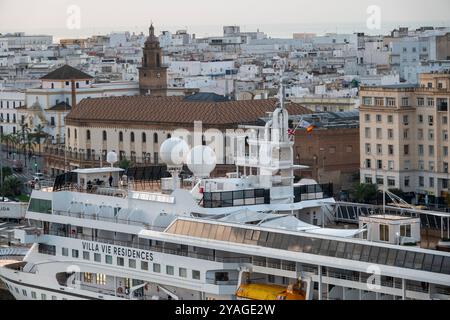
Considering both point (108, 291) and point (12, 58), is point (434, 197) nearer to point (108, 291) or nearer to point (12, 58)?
point (108, 291)

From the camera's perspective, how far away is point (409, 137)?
1227 inches

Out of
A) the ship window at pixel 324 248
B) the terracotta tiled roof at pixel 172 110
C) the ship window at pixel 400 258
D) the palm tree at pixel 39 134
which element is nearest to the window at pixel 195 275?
the ship window at pixel 324 248

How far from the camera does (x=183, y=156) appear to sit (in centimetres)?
1928

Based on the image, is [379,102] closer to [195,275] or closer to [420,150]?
[420,150]

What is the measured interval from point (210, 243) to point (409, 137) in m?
14.7

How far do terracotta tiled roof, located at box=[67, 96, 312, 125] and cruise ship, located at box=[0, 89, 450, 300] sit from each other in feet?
54.9

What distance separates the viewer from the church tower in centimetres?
4925

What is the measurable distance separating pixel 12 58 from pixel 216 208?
55331mm

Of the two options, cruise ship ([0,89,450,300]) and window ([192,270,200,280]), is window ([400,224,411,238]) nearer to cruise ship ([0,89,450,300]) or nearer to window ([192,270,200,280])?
cruise ship ([0,89,450,300])

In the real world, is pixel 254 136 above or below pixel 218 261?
above

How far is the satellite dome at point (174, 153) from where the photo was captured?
19.2 m

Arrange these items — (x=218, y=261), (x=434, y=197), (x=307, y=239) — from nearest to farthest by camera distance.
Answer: (x=307, y=239)
(x=218, y=261)
(x=434, y=197)

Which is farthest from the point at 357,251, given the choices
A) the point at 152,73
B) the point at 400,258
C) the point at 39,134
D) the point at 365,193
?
the point at 152,73

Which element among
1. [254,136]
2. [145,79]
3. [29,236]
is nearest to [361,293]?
[254,136]
